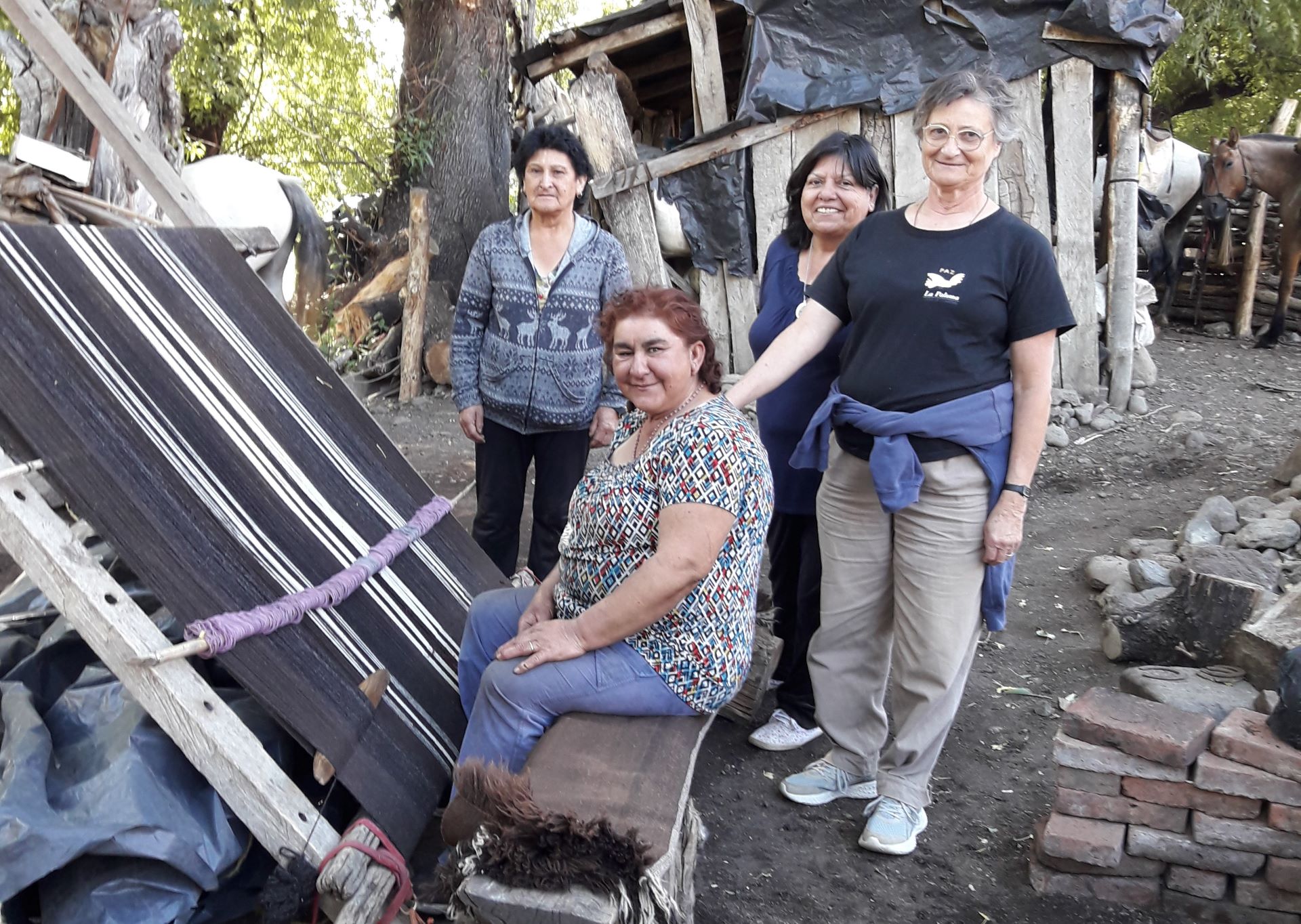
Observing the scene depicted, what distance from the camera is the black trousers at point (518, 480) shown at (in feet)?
11.0

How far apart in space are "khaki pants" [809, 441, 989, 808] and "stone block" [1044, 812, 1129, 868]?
311 mm

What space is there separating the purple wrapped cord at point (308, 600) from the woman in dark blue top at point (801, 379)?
0.99 meters

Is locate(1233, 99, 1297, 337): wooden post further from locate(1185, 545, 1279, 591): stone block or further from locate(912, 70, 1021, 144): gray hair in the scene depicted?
locate(912, 70, 1021, 144): gray hair

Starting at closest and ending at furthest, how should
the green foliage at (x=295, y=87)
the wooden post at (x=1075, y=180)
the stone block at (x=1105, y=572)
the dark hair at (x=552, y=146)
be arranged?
the dark hair at (x=552, y=146) → the stone block at (x=1105, y=572) → the wooden post at (x=1075, y=180) → the green foliage at (x=295, y=87)

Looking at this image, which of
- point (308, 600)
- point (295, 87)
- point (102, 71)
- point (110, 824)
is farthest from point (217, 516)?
point (295, 87)

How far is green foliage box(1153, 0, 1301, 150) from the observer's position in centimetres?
962

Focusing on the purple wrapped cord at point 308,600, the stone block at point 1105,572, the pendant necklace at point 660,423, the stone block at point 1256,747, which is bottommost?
the stone block at point 1105,572

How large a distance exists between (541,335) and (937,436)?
1379 mm

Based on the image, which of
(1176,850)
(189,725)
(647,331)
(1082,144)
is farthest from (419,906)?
(1082,144)

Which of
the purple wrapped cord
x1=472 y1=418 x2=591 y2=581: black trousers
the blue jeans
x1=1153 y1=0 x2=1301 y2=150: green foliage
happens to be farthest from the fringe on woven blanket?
x1=1153 y1=0 x2=1301 y2=150: green foliage

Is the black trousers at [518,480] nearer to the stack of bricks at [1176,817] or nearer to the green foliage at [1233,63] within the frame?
the stack of bricks at [1176,817]

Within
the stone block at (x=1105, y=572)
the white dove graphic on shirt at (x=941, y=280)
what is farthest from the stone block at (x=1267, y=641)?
the white dove graphic on shirt at (x=941, y=280)

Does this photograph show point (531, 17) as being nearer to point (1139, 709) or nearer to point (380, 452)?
point (380, 452)

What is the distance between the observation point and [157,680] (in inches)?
74.9
